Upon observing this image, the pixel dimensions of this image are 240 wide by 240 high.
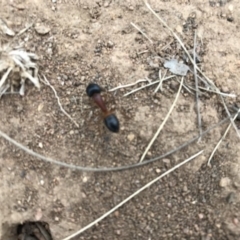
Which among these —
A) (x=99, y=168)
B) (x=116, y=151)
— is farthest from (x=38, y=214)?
(x=116, y=151)

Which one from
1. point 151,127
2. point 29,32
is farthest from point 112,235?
point 29,32

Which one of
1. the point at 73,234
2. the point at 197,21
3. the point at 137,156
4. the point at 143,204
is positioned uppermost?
the point at 197,21

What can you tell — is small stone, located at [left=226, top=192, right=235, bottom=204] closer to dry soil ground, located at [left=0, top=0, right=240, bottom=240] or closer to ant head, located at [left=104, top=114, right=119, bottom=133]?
dry soil ground, located at [left=0, top=0, right=240, bottom=240]

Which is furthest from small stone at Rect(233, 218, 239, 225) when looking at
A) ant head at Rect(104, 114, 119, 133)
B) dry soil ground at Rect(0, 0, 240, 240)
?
ant head at Rect(104, 114, 119, 133)

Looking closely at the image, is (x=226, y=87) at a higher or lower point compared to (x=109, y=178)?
higher

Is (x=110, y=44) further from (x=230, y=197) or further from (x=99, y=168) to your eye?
(x=230, y=197)

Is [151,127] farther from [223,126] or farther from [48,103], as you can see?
[48,103]

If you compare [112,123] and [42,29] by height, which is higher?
[42,29]

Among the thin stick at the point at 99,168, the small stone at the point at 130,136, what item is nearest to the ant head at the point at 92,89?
the small stone at the point at 130,136
